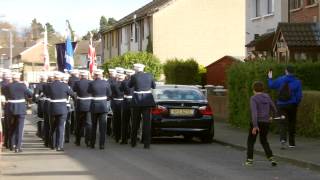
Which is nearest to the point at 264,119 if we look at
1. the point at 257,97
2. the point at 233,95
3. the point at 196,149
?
the point at 257,97

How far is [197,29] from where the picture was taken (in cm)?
4753

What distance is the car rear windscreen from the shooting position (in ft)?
59.6

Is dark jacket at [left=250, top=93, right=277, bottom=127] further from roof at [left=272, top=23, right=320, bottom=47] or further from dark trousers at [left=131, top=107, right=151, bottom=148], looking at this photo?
roof at [left=272, top=23, right=320, bottom=47]

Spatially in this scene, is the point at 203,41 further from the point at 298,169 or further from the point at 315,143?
the point at 298,169

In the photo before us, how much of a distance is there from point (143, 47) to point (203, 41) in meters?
5.57

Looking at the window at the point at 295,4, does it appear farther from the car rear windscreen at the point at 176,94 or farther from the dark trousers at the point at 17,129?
the dark trousers at the point at 17,129

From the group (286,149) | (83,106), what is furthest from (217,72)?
(286,149)

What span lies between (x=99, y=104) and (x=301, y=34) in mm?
13508

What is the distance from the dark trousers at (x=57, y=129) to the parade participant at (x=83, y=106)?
0.94 m

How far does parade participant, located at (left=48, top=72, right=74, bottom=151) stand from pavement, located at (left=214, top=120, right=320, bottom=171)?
4.16 meters

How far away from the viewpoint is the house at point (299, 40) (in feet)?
91.6

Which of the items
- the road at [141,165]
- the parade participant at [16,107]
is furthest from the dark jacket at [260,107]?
the parade participant at [16,107]

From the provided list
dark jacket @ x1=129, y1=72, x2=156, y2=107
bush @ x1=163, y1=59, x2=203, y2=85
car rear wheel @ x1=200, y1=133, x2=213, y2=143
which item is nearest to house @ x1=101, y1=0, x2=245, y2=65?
bush @ x1=163, y1=59, x2=203, y2=85

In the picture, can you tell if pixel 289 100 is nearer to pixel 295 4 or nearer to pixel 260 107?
pixel 260 107
